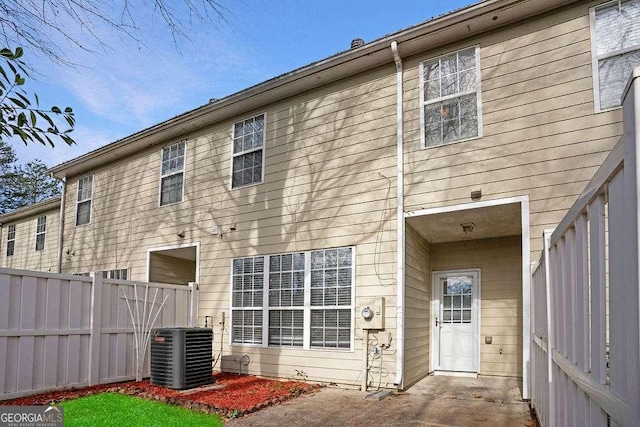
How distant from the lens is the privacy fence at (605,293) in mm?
1182

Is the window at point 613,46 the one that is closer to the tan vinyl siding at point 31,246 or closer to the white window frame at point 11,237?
the tan vinyl siding at point 31,246

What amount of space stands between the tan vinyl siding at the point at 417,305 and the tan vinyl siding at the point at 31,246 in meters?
10.8

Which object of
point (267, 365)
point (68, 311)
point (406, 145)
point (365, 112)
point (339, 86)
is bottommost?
point (267, 365)

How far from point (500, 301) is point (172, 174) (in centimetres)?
691

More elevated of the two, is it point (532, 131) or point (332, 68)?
point (332, 68)

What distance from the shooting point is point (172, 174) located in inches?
416

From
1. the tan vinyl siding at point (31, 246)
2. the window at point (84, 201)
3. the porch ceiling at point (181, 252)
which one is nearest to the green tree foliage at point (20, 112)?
the porch ceiling at point (181, 252)

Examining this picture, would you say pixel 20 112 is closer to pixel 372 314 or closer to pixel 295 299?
pixel 372 314

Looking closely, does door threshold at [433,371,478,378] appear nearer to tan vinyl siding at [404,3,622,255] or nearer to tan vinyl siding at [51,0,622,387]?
tan vinyl siding at [51,0,622,387]

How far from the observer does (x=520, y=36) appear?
21.4 feet

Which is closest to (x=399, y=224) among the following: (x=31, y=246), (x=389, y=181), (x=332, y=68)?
(x=389, y=181)

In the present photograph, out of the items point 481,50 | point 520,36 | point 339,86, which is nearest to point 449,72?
point 481,50

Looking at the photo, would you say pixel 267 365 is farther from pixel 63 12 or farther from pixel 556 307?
pixel 63 12

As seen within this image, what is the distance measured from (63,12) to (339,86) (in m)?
5.73
